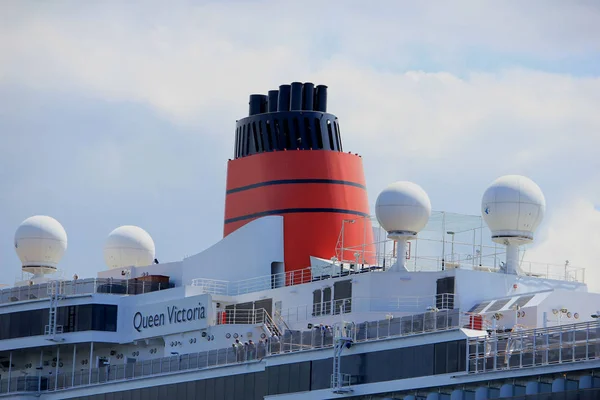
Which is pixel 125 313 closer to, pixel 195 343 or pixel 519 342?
pixel 195 343

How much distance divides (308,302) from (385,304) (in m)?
4.39

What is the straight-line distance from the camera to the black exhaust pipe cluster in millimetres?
63625

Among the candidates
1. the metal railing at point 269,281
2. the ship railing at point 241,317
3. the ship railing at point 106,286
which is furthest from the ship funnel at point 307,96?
the ship railing at point 106,286

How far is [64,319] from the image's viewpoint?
6462cm

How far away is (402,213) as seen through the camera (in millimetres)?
54344

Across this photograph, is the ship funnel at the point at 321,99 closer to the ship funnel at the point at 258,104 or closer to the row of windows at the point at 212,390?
the ship funnel at the point at 258,104

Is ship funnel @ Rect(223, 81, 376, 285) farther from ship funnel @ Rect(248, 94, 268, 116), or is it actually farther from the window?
the window

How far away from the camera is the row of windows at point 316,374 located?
154 feet

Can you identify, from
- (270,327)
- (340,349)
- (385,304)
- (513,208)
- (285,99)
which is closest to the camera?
(340,349)

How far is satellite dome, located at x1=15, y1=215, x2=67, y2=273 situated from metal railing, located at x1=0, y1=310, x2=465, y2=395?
7.89 m

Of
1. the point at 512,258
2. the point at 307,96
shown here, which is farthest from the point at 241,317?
the point at 512,258

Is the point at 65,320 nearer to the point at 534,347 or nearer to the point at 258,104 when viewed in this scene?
the point at 258,104

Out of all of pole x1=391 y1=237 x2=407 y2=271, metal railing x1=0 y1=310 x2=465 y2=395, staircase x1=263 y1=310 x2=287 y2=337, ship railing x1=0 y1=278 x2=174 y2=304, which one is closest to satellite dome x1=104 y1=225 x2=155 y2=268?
ship railing x1=0 y1=278 x2=174 y2=304

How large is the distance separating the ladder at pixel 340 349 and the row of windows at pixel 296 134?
570 inches
